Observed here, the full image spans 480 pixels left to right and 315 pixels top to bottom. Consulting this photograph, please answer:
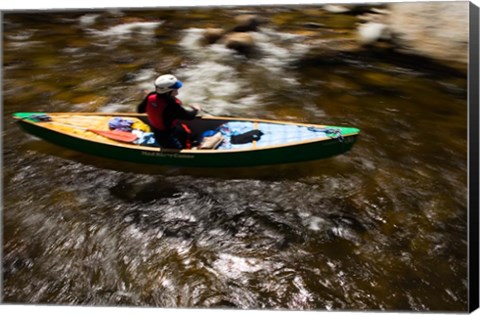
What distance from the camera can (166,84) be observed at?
5316 millimetres

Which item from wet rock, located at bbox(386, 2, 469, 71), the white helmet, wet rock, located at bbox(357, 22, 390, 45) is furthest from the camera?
the white helmet

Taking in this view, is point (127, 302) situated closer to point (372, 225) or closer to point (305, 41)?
point (372, 225)

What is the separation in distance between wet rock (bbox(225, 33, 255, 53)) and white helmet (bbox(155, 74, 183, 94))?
66 centimetres

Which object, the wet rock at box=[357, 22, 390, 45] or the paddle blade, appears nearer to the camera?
the wet rock at box=[357, 22, 390, 45]

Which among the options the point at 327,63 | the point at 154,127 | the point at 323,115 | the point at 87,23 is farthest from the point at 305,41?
the point at 87,23

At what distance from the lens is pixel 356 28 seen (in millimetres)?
5273

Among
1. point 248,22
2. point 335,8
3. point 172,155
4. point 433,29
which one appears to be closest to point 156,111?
point 172,155

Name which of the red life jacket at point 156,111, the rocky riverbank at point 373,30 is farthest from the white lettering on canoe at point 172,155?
the rocky riverbank at point 373,30

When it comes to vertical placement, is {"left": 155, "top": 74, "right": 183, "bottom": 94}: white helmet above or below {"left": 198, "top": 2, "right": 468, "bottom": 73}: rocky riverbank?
below

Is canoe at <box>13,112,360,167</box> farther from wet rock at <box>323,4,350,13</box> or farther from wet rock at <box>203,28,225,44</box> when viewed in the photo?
wet rock at <box>323,4,350,13</box>

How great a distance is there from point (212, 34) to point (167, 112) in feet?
2.74

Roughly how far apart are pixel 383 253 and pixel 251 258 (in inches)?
40.5

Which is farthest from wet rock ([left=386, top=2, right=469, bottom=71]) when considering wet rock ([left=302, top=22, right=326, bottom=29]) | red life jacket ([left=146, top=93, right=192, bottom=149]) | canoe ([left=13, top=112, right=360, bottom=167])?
red life jacket ([left=146, top=93, right=192, bottom=149])

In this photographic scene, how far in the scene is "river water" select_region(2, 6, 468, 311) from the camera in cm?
487
